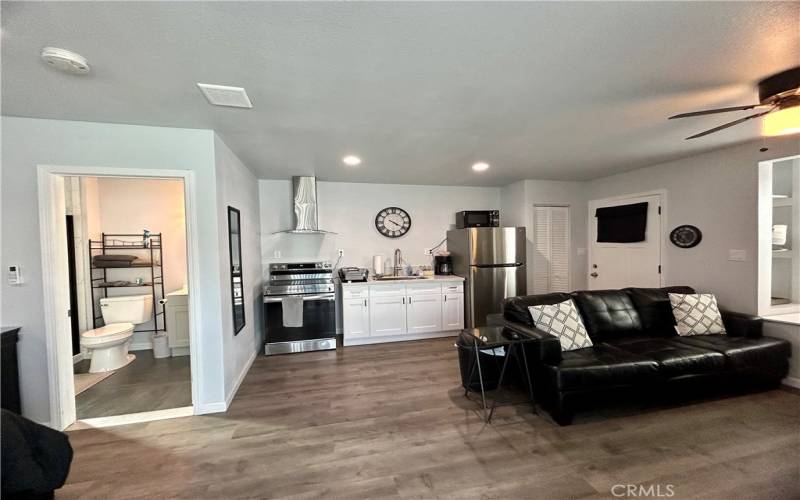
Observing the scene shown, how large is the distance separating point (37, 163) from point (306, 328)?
280 cm

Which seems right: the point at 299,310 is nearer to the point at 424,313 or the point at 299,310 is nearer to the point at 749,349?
the point at 424,313

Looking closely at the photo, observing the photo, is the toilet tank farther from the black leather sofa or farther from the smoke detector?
the black leather sofa

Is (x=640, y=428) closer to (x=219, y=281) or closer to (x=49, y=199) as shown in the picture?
(x=219, y=281)

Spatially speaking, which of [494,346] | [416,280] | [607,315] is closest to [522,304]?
[494,346]

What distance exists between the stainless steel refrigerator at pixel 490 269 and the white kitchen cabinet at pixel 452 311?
85mm

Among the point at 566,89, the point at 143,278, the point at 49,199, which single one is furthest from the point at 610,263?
the point at 143,278

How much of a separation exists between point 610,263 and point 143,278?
6.62 m

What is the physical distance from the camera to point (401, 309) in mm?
4176

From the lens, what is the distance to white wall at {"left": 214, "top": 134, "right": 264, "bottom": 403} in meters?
2.54

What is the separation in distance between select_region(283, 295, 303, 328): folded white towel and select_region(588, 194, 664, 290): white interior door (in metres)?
4.45

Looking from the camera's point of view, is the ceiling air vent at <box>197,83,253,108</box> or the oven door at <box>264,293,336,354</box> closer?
the ceiling air vent at <box>197,83,253,108</box>

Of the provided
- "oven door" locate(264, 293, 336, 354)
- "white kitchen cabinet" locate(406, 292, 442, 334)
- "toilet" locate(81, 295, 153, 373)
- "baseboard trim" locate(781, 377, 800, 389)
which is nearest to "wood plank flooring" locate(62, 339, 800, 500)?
"baseboard trim" locate(781, 377, 800, 389)

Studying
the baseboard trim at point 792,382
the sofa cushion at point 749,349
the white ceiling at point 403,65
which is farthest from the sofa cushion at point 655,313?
the white ceiling at point 403,65

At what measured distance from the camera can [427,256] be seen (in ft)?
16.2
